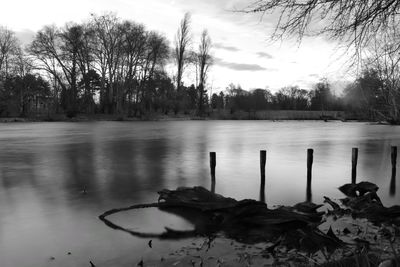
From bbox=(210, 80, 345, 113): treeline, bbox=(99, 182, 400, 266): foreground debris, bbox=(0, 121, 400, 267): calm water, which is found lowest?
bbox=(0, 121, 400, 267): calm water

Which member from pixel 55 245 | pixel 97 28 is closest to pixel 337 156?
pixel 55 245

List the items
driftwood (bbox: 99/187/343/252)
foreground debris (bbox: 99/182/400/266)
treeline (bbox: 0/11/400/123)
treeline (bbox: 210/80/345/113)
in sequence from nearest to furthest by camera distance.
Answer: foreground debris (bbox: 99/182/400/266) < driftwood (bbox: 99/187/343/252) < treeline (bbox: 0/11/400/123) < treeline (bbox: 210/80/345/113)

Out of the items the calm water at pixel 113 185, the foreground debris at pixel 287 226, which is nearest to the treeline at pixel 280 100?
the calm water at pixel 113 185

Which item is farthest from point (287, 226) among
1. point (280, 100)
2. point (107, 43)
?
point (280, 100)

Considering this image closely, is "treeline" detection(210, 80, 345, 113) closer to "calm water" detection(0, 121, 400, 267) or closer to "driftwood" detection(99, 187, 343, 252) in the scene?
"calm water" detection(0, 121, 400, 267)

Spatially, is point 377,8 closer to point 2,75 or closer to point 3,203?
point 3,203

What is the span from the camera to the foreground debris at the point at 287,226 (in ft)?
20.4

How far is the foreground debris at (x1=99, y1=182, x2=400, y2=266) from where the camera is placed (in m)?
6.21

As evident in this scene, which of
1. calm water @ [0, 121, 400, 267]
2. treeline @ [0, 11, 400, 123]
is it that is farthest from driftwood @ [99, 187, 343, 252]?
treeline @ [0, 11, 400, 123]

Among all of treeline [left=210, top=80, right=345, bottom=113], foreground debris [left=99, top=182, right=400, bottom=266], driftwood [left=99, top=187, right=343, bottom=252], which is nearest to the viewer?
foreground debris [left=99, top=182, right=400, bottom=266]

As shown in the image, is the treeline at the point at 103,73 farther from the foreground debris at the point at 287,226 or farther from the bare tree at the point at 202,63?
the foreground debris at the point at 287,226

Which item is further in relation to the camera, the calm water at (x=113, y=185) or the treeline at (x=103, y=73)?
the treeline at (x=103, y=73)

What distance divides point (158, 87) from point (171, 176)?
5856 cm

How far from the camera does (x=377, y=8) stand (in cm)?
618
